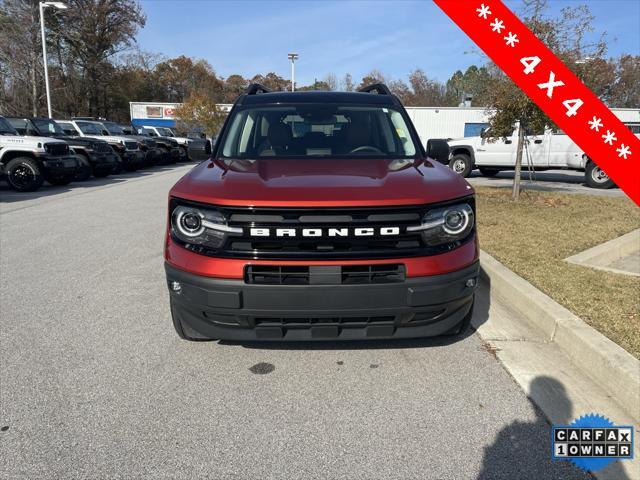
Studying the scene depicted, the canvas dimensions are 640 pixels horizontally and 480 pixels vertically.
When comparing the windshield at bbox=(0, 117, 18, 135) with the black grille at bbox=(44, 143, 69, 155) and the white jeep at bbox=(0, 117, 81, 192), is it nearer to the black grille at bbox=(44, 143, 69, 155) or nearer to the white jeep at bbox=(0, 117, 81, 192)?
the white jeep at bbox=(0, 117, 81, 192)

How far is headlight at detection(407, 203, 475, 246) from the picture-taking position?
2686 millimetres

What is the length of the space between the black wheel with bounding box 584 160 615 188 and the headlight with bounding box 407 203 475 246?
41.5 feet

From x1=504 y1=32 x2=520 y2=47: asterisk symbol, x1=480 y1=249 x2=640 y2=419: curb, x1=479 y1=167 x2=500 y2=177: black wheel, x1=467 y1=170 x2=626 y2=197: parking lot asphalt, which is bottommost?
x1=480 y1=249 x2=640 y2=419: curb

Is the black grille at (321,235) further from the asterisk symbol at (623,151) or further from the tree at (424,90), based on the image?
the tree at (424,90)

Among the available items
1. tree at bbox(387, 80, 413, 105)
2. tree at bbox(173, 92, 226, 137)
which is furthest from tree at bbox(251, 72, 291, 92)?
tree at bbox(173, 92, 226, 137)

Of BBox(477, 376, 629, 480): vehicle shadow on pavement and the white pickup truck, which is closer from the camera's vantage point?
BBox(477, 376, 629, 480): vehicle shadow on pavement

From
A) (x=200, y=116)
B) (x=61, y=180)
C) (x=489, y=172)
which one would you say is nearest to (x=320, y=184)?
(x=61, y=180)

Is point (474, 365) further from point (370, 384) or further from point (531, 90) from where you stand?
Answer: point (531, 90)

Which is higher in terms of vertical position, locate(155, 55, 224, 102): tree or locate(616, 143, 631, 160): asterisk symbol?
locate(155, 55, 224, 102): tree

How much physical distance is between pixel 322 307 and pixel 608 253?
4.70 meters

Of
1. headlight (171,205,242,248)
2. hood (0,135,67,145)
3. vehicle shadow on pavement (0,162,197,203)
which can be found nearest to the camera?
headlight (171,205,242,248)

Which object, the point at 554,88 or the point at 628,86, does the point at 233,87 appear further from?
the point at 554,88

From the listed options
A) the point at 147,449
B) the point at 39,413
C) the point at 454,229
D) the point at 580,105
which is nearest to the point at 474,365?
the point at 454,229

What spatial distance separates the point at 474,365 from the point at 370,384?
770 millimetres
